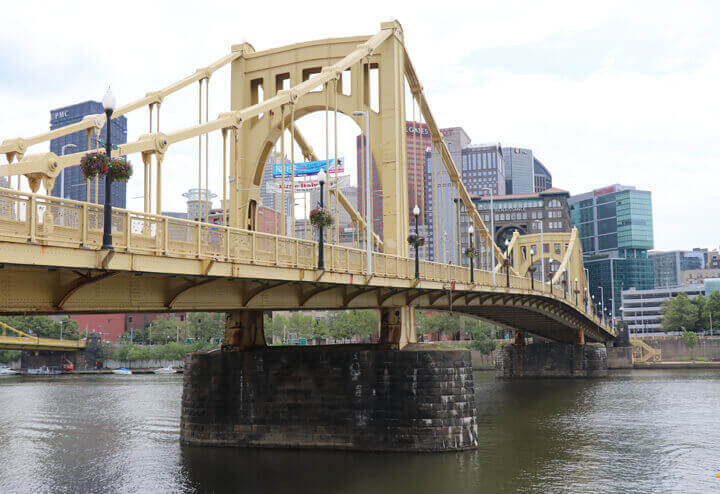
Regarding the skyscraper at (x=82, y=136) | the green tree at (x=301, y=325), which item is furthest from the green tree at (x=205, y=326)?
the skyscraper at (x=82, y=136)

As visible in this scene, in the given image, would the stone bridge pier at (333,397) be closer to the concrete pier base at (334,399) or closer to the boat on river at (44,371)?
the concrete pier base at (334,399)

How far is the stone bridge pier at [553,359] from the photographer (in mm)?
87625

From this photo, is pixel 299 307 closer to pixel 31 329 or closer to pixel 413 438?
pixel 413 438

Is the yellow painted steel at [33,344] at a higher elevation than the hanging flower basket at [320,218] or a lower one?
lower

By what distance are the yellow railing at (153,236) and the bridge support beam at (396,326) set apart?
5662mm

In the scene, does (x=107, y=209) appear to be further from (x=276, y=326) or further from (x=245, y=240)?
(x=276, y=326)

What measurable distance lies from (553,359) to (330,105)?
207 feet

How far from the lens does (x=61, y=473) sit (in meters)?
30.2

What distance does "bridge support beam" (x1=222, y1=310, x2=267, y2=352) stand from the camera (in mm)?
34375

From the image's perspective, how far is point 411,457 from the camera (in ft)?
97.0

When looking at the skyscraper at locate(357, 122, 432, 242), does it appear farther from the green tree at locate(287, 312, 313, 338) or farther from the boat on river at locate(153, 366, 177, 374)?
the boat on river at locate(153, 366, 177, 374)

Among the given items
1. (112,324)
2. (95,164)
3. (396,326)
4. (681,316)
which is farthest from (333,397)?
(112,324)

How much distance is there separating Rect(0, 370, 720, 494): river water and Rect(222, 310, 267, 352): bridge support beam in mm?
4942

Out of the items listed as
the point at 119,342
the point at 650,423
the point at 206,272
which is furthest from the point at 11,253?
the point at 119,342
